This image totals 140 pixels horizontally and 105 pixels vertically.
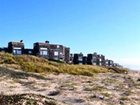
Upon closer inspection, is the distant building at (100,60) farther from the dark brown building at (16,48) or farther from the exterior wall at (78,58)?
the dark brown building at (16,48)

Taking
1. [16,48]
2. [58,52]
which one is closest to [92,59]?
[58,52]

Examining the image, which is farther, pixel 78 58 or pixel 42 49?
pixel 78 58

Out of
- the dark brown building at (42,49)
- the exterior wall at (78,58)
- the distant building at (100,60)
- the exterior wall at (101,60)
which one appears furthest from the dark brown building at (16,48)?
the exterior wall at (101,60)

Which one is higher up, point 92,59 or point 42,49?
point 42,49

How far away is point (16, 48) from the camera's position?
103 metres

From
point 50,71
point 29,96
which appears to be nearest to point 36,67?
point 50,71

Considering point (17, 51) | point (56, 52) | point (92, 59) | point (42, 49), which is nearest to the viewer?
point (17, 51)

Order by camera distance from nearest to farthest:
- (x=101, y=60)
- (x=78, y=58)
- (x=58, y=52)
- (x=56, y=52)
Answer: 1. (x=56, y=52)
2. (x=58, y=52)
3. (x=78, y=58)
4. (x=101, y=60)

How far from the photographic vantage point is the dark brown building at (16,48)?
335 feet

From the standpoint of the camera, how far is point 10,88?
31.8 m

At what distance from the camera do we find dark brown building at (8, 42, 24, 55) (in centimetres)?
10206

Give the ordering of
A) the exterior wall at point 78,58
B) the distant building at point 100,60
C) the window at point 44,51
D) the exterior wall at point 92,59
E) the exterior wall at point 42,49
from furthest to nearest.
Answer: the distant building at point 100,60, the exterior wall at point 92,59, the exterior wall at point 78,58, the window at point 44,51, the exterior wall at point 42,49

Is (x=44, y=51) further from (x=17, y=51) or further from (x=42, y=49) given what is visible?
(x=17, y=51)

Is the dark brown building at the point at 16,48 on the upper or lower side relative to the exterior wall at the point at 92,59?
upper
